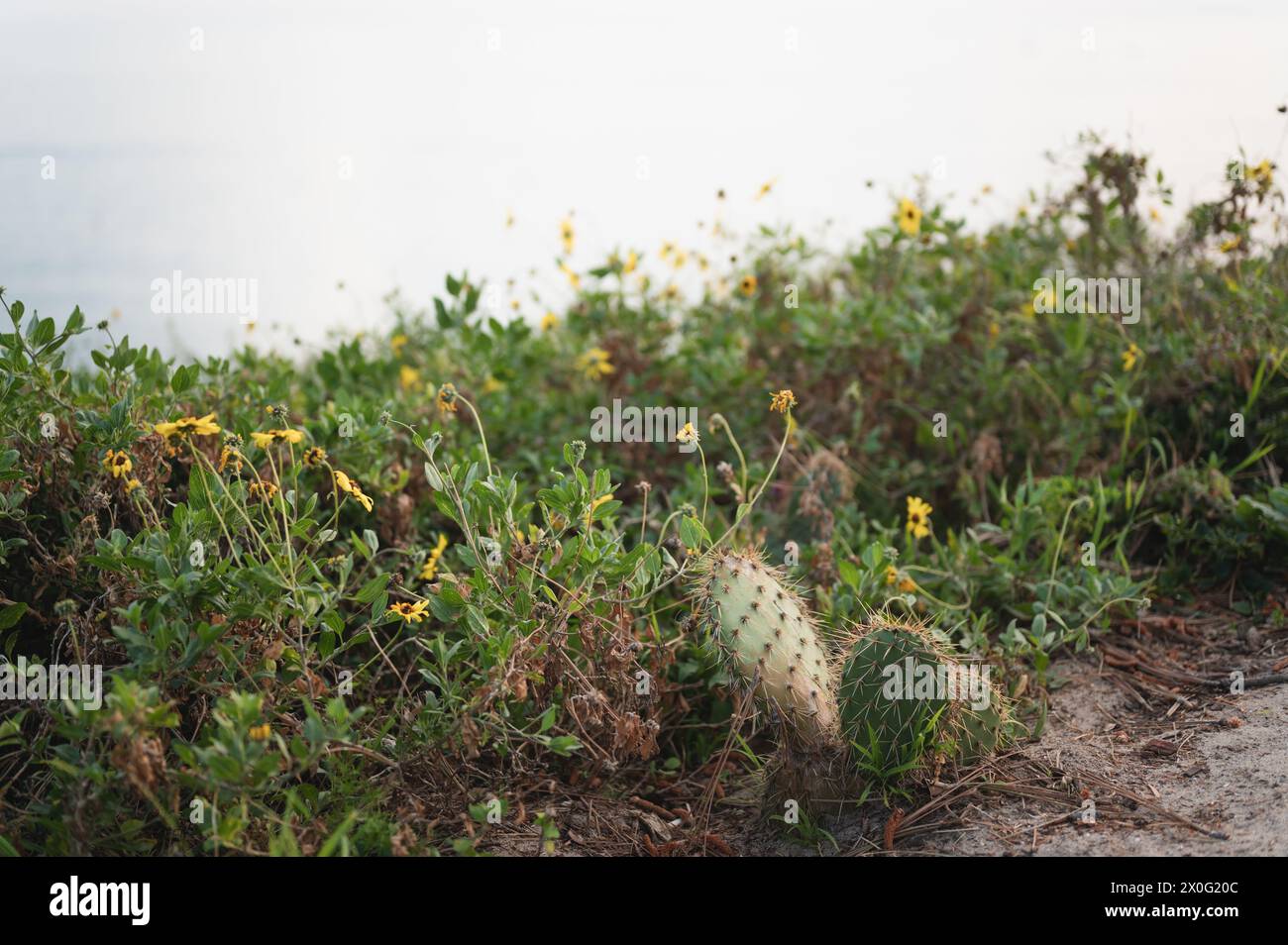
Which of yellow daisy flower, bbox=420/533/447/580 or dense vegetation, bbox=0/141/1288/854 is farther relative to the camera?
yellow daisy flower, bbox=420/533/447/580

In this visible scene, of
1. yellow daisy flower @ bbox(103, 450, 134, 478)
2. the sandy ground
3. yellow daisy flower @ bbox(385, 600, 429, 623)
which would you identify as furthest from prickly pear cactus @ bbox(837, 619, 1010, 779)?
yellow daisy flower @ bbox(103, 450, 134, 478)

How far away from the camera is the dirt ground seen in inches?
120

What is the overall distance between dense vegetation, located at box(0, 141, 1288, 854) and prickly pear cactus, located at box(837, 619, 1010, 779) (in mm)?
451

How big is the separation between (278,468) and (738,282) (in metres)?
3.11

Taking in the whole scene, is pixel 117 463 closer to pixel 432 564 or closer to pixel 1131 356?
pixel 432 564

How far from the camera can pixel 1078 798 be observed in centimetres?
323

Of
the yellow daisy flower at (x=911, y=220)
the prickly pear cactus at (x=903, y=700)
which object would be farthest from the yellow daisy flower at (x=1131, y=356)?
the prickly pear cactus at (x=903, y=700)

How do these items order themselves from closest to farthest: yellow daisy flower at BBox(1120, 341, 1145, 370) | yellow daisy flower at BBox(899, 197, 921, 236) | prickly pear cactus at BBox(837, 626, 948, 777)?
prickly pear cactus at BBox(837, 626, 948, 777) < yellow daisy flower at BBox(1120, 341, 1145, 370) < yellow daisy flower at BBox(899, 197, 921, 236)

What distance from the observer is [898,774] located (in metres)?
3.33

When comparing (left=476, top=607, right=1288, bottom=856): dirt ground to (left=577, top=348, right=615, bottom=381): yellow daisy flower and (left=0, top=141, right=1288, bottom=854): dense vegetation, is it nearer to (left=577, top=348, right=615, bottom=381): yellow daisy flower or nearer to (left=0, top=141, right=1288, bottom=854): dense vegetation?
(left=0, top=141, right=1288, bottom=854): dense vegetation

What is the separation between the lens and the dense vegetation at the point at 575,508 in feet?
10.0

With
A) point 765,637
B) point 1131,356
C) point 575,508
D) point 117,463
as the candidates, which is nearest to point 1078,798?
point 765,637

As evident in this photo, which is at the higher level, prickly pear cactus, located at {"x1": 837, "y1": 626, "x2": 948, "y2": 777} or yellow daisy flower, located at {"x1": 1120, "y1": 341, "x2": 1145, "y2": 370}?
yellow daisy flower, located at {"x1": 1120, "y1": 341, "x2": 1145, "y2": 370}
